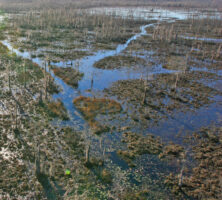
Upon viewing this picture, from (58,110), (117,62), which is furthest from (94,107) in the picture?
(117,62)

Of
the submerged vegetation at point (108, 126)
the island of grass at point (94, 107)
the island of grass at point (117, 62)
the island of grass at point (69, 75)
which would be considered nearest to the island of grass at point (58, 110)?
the submerged vegetation at point (108, 126)

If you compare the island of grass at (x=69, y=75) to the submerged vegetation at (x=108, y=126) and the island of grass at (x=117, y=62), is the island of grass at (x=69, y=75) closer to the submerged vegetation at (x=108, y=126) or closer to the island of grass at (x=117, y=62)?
the submerged vegetation at (x=108, y=126)

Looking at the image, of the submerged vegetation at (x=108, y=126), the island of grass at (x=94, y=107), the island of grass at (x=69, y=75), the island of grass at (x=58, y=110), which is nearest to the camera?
the submerged vegetation at (x=108, y=126)

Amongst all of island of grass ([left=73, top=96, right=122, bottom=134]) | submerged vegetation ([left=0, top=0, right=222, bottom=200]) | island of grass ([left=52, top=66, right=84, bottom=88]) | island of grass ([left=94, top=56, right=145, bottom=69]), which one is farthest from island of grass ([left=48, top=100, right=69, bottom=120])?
island of grass ([left=94, top=56, right=145, bottom=69])

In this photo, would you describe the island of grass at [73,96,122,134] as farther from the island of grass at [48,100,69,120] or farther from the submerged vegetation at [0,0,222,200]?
the island of grass at [48,100,69,120]

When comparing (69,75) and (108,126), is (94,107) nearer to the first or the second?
(108,126)

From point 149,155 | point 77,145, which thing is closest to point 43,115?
point 77,145

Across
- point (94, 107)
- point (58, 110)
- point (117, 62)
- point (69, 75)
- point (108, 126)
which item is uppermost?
point (117, 62)
